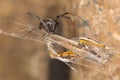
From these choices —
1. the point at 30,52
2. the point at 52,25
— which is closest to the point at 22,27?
the point at 52,25

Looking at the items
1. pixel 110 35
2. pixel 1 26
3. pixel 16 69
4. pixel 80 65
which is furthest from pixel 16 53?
pixel 110 35

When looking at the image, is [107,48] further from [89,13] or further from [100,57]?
[89,13]

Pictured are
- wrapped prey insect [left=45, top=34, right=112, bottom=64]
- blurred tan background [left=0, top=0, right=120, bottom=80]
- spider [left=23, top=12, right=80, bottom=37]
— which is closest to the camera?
wrapped prey insect [left=45, top=34, right=112, bottom=64]

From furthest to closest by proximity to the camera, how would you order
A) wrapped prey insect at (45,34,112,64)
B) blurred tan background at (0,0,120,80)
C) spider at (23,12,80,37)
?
blurred tan background at (0,0,120,80) < spider at (23,12,80,37) < wrapped prey insect at (45,34,112,64)

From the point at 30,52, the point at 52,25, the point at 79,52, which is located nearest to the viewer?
the point at 79,52

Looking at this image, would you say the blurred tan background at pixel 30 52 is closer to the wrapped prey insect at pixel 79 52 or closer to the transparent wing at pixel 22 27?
the transparent wing at pixel 22 27

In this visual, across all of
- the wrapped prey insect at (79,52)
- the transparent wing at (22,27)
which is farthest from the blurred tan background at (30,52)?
the wrapped prey insect at (79,52)

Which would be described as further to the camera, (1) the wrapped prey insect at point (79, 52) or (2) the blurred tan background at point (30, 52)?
(2) the blurred tan background at point (30, 52)

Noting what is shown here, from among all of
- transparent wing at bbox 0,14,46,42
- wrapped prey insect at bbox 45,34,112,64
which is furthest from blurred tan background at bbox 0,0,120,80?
wrapped prey insect at bbox 45,34,112,64

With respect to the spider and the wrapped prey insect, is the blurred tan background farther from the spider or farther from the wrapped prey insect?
the wrapped prey insect

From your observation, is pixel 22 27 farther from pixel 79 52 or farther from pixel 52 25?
pixel 79 52

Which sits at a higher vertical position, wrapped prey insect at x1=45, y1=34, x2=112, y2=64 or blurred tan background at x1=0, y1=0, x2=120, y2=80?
blurred tan background at x1=0, y1=0, x2=120, y2=80
